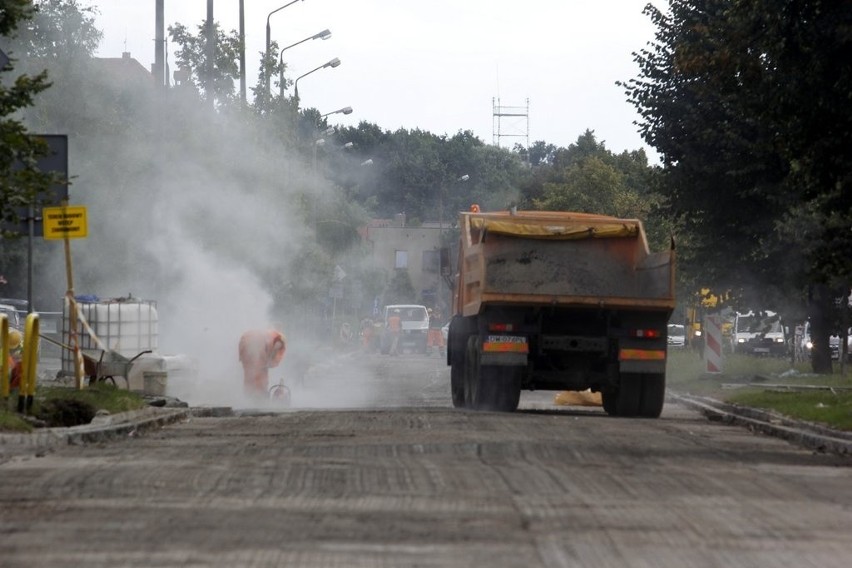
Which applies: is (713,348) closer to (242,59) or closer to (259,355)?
(259,355)

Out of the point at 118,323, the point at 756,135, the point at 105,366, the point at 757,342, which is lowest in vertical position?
the point at 105,366

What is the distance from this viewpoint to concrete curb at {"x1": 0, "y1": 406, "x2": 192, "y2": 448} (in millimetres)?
13492

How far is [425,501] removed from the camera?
918cm

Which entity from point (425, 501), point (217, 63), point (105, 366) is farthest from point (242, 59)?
point (425, 501)

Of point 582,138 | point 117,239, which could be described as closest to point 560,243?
point 117,239

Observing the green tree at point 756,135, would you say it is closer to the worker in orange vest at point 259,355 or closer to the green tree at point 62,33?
the worker in orange vest at point 259,355

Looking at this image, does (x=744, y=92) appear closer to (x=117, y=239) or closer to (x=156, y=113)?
(x=156, y=113)

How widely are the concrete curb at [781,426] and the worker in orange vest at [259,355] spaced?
694 centimetres

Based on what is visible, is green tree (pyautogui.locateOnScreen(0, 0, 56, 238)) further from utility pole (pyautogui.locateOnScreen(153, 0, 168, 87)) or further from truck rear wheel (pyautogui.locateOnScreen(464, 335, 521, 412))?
utility pole (pyautogui.locateOnScreen(153, 0, 168, 87))

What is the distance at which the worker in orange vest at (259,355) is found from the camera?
26.2 m

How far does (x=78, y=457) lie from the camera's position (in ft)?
40.4

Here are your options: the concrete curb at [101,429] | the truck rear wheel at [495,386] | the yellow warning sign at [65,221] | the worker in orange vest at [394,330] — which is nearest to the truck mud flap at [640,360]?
the truck rear wheel at [495,386]

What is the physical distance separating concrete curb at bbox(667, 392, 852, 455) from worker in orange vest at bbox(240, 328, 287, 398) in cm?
694

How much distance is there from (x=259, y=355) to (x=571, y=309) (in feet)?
26.3
